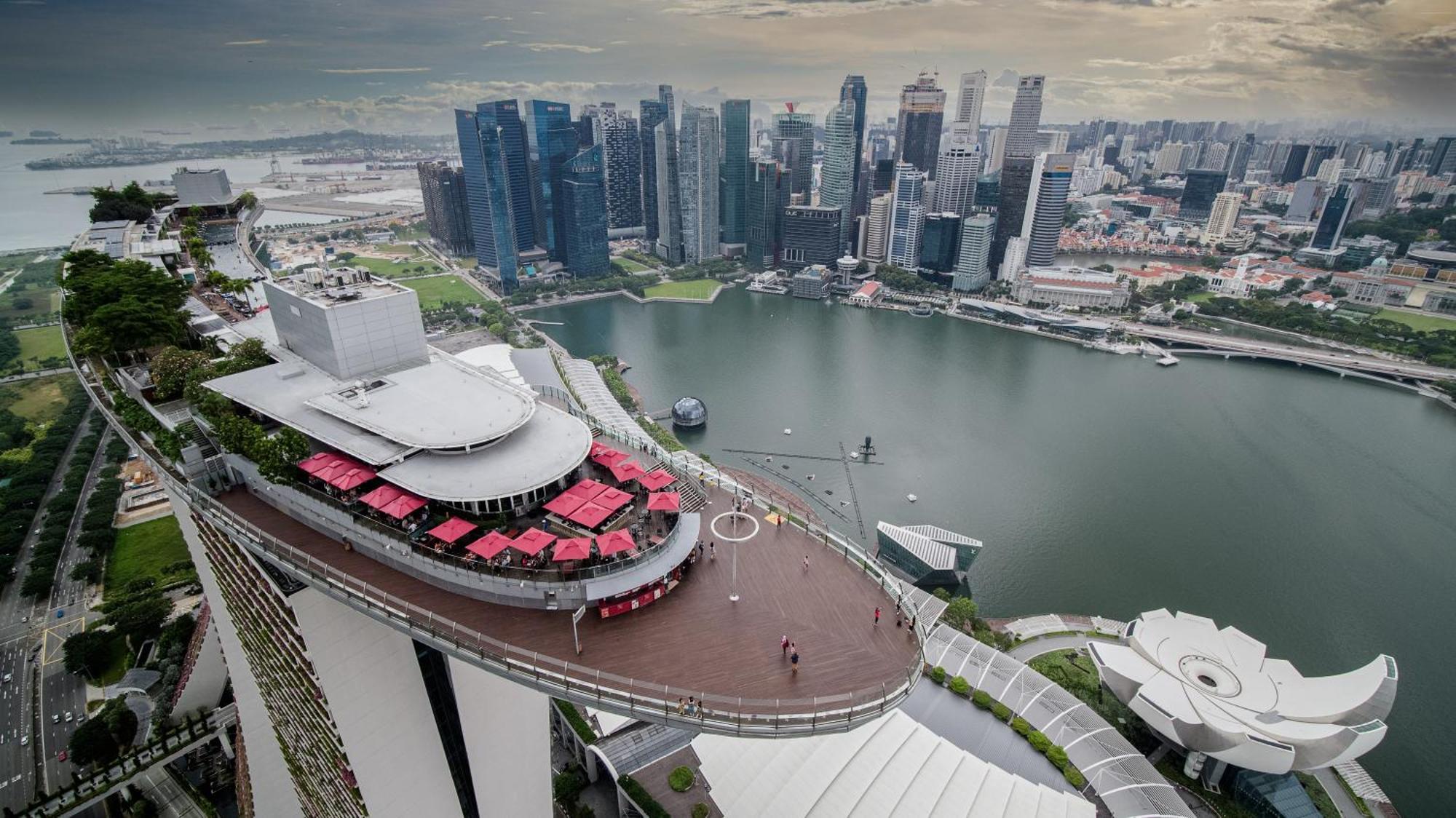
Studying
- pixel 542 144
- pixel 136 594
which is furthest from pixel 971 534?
pixel 542 144

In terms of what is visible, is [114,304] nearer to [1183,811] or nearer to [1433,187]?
[1183,811]

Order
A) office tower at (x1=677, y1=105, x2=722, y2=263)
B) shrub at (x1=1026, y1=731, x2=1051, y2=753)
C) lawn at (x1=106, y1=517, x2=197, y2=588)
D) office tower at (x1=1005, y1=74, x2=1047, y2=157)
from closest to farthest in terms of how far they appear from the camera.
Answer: shrub at (x1=1026, y1=731, x2=1051, y2=753)
lawn at (x1=106, y1=517, x2=197, y2=588)
office tower at (x1=677, y1=105, x2=722, y2=263)
office tower at (x1=1005, y1=74, x2=1047, y2=157)

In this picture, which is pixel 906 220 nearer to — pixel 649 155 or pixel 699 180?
pixel 699 180

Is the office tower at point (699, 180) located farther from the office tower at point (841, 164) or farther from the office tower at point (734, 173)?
the office tower at point (841, 164)

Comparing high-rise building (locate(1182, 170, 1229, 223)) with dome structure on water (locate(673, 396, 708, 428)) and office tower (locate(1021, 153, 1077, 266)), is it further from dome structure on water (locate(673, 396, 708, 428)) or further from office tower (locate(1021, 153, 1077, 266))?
dome structure on water (locate(673, 396, 708, 428))

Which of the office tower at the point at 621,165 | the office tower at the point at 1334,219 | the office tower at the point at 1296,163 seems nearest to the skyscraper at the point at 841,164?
the office tower at the point at 621,165

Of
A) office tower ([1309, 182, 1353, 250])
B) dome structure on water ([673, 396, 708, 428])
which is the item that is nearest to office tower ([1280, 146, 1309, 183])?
office tower ([1309, 182, 1353, 250])

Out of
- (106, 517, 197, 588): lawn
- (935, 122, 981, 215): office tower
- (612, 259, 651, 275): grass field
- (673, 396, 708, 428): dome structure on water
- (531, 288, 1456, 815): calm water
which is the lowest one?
(106, 517, 197, 588): lawn

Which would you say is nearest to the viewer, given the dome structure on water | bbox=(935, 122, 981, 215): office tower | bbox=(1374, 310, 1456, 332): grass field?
A: the dome structure on water

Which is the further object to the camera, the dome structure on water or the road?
the dome structure on water

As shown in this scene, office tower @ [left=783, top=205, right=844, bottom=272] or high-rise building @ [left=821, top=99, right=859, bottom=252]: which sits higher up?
high-rise building @ [left=821, top=99, right=859, bottom=252]
